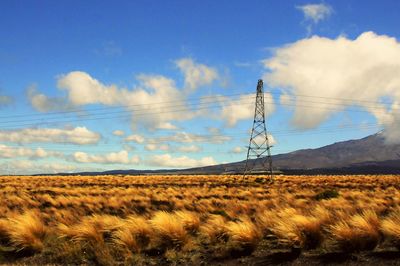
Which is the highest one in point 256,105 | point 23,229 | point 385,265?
point 256,105

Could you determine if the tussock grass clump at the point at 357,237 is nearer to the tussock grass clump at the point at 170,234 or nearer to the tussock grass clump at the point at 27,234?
the tussock grass clump at the point at 170,234

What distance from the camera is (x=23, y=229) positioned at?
13297mm

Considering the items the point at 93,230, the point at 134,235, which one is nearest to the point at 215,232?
the point at 134,235

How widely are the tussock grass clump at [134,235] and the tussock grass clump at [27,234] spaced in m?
2.20

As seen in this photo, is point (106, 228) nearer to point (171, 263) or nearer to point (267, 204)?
point (171, 263)

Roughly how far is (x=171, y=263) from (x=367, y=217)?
5.57m

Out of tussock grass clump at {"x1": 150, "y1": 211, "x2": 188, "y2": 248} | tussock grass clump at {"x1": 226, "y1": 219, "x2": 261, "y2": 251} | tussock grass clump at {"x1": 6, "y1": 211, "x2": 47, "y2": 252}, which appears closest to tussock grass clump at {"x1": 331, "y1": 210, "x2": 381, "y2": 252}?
tussock grass clump at {"x1": 226, "y1": 219, "x2": 261, "y2": 251}

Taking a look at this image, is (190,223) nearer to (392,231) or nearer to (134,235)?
(134,235)

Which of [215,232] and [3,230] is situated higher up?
[3,230]

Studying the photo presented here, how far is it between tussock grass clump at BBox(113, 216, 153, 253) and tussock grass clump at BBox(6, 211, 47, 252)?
2201 mm

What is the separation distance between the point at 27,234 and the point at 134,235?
305 cm

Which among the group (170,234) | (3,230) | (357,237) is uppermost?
(3,230)

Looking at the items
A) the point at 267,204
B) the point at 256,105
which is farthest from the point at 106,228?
the point at 256,105

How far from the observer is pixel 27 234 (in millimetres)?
13078
